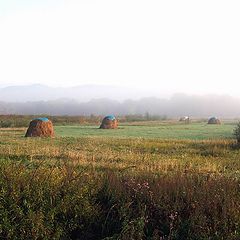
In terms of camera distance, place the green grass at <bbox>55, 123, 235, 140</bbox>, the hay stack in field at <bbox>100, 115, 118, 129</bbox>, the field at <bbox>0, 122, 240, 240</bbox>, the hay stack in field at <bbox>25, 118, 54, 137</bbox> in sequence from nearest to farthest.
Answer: the field at <bbox>0, 122, 240, 240</bbox> < the hay stack in field at <bbox>25, 118, 54, 137</bbox> < the green grass at <bbox>55, 123, 235, 140</bbox> < the hay stack in field at <bbox>100, 115, 118, 129</bbox>

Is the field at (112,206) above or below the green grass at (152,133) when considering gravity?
above

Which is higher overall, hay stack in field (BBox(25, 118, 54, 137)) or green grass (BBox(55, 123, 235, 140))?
hay stack in field (BBox(25, 118, 54, 137))

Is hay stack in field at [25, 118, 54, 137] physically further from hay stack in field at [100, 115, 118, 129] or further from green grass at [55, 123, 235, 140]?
hay stack in field at [100, 115, 118, 129]

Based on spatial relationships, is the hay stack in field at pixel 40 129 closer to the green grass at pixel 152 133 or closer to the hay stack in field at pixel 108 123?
the green grass at pixel 152 133

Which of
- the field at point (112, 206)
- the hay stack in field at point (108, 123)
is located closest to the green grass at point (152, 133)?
the hay stack in field at point (108, 123)

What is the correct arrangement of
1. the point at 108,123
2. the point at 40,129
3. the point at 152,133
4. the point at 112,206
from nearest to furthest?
the point at 112,206
the point at 40,129
the point at 152,133
the point at 108,123

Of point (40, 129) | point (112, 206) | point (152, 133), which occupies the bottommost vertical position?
point (152, 133)

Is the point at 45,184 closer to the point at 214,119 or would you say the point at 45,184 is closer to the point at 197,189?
the point at 197,189

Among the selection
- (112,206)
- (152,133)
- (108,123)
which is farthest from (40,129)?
(112,206)

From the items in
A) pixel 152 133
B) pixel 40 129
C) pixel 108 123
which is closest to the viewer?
pixel 40 129

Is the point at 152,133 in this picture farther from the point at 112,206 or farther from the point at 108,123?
the point at 112,206

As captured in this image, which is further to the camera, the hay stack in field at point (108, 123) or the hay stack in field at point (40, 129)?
the hay stack in field at point (108, 123)

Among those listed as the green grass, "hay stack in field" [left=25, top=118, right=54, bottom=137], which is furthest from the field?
"hay stack in field" [left=25, top=118, right=54, bottom=137]

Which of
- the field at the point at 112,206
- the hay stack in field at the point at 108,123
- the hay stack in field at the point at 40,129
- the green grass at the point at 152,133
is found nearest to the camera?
the field at the point at 112,206
